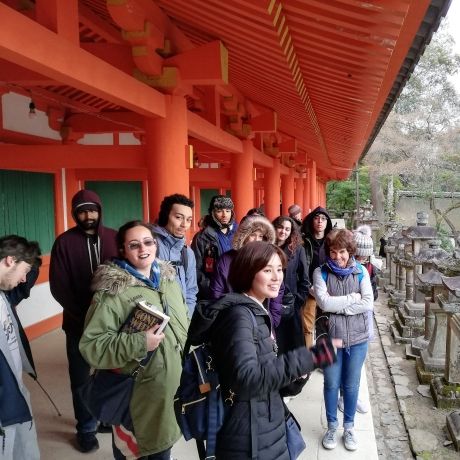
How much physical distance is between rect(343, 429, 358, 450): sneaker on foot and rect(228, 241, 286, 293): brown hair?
5.98ft

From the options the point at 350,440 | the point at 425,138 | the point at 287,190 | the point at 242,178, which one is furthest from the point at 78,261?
the point at 425,138

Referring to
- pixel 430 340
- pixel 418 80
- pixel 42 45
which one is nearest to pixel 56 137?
pixel 42 45

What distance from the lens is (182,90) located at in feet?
10.9

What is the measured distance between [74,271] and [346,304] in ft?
5.21

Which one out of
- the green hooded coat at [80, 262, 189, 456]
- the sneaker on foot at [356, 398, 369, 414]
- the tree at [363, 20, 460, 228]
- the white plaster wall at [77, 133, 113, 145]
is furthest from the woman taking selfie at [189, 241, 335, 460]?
the tree at [363, 20, 460, 228]

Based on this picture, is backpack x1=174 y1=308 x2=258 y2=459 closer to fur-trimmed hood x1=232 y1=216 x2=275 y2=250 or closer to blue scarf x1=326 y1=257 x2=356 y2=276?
fur-trimmed hood x1=232 y1=216 x2=275 y2=250

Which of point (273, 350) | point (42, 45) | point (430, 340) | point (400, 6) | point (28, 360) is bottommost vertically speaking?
point (430, 340)

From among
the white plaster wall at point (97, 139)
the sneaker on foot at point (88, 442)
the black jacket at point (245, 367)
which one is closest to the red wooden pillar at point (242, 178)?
the white plaster wall at point (97, 139)

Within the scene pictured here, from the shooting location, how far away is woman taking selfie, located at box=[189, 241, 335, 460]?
1.53 metres

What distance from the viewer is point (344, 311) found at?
2.89 m

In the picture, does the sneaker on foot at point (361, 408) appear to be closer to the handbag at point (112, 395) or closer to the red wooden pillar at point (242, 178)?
the handbag at point (112, 395)

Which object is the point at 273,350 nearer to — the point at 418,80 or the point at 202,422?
the point at 202,422

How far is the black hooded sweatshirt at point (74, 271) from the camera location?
269 cm

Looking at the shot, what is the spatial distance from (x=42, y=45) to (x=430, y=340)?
4802mm
